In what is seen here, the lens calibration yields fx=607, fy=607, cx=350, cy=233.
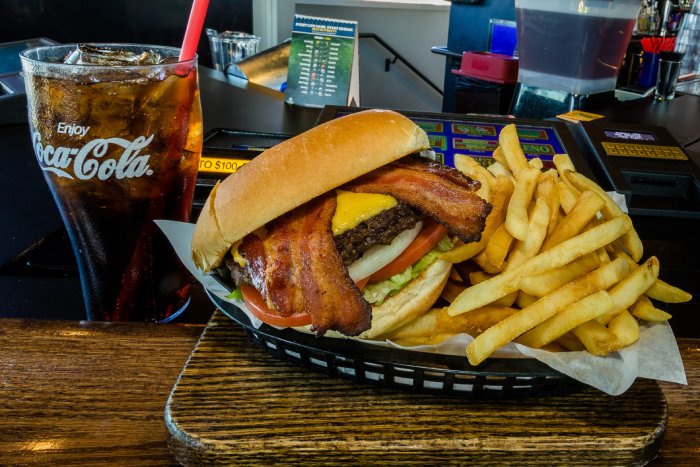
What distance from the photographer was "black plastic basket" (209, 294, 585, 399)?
0.95 meters

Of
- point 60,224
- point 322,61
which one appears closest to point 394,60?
point 322,61

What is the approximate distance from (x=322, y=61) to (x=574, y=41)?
104 cm

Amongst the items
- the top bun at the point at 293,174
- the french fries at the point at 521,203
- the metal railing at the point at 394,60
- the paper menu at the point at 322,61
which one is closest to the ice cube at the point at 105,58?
the top bun at the point at 293,174

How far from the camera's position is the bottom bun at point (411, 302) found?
1066mm

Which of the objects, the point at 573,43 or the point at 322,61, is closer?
the point at 573,43

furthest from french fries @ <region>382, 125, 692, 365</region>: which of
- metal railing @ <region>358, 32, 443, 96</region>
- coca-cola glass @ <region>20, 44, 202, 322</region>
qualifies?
metal railing @ <region>358, 32, 443, 96</region>

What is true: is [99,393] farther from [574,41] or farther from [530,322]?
[574,41]

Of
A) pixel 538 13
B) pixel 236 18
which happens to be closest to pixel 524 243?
pixel 538 13

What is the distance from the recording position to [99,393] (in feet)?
3.26

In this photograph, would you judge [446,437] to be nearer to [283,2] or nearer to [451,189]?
[451,189]

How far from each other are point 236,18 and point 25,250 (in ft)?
17.7

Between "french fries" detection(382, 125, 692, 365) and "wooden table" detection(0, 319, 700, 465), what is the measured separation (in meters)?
0.18

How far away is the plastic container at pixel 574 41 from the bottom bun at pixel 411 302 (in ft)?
5.50

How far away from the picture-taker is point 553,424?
946mm
